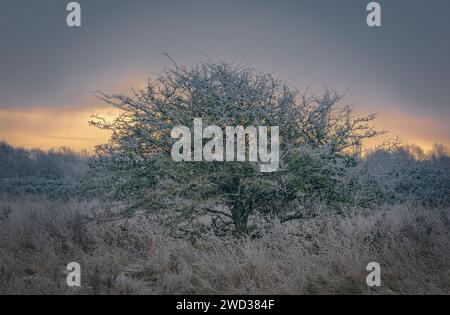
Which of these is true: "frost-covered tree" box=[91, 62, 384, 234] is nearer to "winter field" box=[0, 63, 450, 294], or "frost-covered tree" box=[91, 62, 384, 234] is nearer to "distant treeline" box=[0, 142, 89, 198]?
"winter field" box=[0, 63, 450, 294]

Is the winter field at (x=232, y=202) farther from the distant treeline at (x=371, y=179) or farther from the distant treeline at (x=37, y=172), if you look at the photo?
the distant treeline at (x=37, y=172)

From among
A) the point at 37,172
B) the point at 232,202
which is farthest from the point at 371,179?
the point at 37,172

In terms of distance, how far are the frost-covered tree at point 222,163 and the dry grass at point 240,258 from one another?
0.65 m

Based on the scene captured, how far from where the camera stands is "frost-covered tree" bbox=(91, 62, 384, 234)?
8164 mm

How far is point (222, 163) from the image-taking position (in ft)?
26.8

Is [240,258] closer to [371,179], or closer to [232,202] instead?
[232,202]

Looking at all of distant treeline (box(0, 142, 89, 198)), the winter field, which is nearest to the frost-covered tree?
the winter field

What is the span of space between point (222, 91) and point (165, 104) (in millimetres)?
1139

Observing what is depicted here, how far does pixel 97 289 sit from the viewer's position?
6.31 metres

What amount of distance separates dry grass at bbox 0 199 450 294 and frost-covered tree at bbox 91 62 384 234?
2.14 feet

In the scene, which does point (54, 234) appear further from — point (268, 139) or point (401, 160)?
point (401, 160)

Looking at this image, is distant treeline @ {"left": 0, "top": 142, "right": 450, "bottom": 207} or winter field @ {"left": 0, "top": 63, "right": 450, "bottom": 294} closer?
winter field @ {"left": 0, "top": 63, "right": 450, "bottom": 294}

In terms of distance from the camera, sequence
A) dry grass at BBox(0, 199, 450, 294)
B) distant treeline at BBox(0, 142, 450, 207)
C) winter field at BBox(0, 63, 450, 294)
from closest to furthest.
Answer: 1. dry grass at BBox(0, 199, 450, 294)
2. winter field at BBox(0, 63, 450, 294)
3. distant treeline at BBox(0, 142, 450, 207)

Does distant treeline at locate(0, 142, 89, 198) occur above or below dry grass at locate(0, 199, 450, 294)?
above
